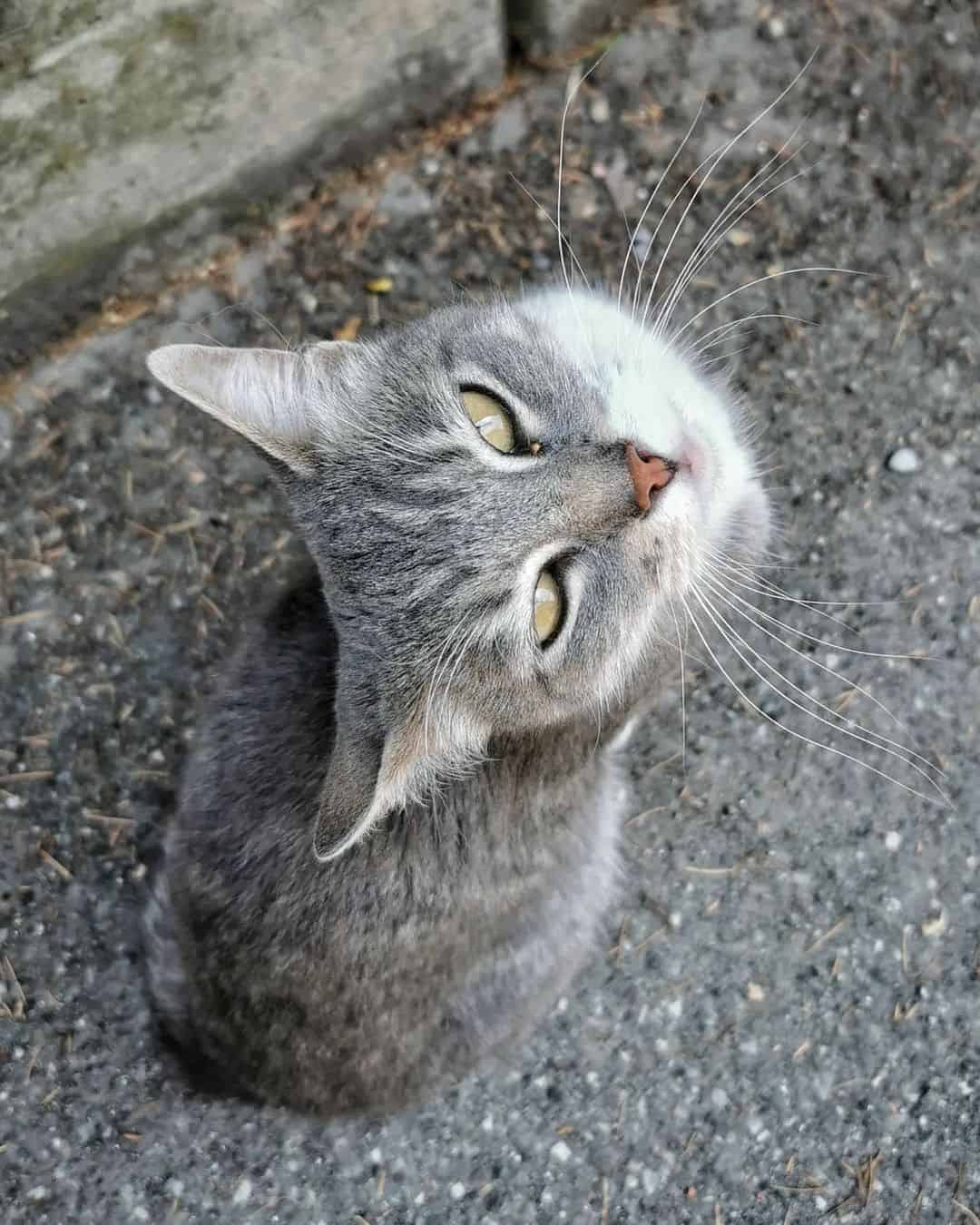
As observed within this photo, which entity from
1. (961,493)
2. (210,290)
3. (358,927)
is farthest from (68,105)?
(961,493)

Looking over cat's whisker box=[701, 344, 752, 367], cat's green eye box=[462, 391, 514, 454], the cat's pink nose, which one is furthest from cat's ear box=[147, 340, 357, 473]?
cat's whisker box=[701, 344, 752, 367]

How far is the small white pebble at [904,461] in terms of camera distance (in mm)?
3652

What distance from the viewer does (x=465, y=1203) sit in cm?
323

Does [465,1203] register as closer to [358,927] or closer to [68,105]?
[358,927]

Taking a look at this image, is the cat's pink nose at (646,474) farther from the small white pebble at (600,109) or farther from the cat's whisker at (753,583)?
the small white pebble at (600,109)

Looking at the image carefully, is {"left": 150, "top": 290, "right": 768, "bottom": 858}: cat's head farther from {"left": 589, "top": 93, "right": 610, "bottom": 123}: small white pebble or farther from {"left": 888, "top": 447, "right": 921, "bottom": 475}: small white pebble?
{"left": 589, "top": 93, "right": 610, "bottom": 123}: small white pebble

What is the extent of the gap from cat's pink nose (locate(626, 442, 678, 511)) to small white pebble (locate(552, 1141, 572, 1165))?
2009 millimetres

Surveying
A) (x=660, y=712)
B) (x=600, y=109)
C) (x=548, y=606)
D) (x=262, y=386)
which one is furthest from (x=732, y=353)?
(x=262, y=386)

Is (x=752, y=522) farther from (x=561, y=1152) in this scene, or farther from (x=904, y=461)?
(x=561, y=1152)

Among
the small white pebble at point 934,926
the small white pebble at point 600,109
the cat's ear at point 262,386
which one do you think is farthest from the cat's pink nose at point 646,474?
the small white pebble at point 600,109

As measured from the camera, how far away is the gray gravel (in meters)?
3.25

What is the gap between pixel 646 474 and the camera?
7.54 ft

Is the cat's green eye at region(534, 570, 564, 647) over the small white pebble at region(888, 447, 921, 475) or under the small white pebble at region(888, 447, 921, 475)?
over

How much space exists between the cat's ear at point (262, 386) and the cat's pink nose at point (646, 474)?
702mm
